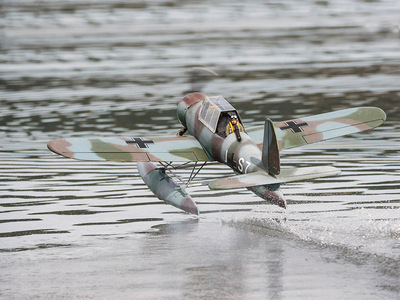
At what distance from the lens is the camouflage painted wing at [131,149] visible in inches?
697

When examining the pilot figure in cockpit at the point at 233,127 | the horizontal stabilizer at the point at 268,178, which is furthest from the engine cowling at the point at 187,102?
the horizontal stabilizer at the point at 268,178

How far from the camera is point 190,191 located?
1986 centimetres

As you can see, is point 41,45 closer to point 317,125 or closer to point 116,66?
point 116,66

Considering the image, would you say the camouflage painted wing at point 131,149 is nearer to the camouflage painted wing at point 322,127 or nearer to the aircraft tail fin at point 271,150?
the camouflage painted wing at point 322,127

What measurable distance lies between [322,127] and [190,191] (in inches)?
122

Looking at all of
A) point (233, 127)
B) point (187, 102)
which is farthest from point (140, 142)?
point (187, 102)

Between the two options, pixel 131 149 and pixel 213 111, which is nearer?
pixel 131 149

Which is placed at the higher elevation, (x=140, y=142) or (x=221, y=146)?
(x=221, y=146)

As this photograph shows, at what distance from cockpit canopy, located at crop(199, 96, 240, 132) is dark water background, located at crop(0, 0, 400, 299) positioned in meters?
1.54

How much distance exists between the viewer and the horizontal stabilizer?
50.2ft

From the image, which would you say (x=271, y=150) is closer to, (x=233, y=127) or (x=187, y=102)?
(x=233, y=127)

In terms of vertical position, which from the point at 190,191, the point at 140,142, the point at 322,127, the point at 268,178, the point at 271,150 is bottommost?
the point at 190,191

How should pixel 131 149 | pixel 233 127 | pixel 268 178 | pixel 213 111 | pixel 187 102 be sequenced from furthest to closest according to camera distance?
pixel 187 102
pixel 213 111
pixel 131 149
pixel 233 127
pixel 268 178

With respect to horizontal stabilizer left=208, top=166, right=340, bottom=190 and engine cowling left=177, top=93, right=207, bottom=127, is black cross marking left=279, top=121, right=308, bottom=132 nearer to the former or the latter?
engine cowling left=177, top=93, right=207, bottom=127
